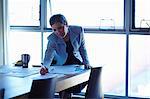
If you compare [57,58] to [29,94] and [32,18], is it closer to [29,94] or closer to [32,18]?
[29,94]

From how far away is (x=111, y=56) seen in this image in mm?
4926

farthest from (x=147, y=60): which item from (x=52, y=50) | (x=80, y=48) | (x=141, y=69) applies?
(x=52, y=50)

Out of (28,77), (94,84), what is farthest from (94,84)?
(28,77)

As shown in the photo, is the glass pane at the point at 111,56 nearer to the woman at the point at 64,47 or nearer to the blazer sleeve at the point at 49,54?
the woman at the point at 64,47

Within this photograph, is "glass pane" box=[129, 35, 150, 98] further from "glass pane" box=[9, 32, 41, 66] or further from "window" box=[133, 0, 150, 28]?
"glass pane" box=[9, 32, 41, 66]

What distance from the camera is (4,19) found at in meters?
5.21

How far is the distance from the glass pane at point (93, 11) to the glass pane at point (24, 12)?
0.25 metres

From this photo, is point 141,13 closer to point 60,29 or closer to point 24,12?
point 60,29

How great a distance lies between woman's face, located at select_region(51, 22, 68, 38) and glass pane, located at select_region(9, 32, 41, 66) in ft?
5.79

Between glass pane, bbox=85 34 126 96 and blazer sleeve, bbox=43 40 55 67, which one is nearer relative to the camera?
blazer sleeve, bbox=43 40 55 67

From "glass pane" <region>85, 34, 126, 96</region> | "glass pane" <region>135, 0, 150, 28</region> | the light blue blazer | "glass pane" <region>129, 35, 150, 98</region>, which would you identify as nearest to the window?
"glass pane" <region>135, 0, 150, 28</region>

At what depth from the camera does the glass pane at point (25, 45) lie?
538 cm

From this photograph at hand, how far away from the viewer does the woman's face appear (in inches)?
138

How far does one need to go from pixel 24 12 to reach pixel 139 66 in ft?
7.00
